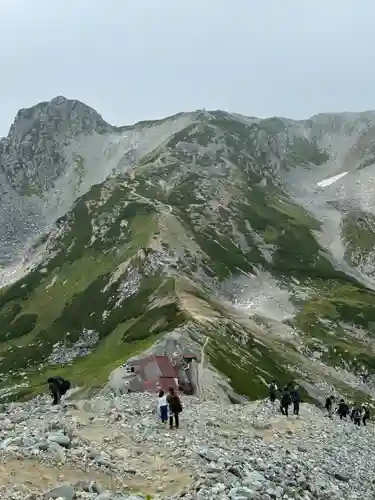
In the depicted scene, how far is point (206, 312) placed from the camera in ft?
383

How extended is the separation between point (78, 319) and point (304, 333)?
5243 cm

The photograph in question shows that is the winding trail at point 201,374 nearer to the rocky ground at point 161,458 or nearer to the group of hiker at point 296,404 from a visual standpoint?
the group of hiker at point 296,404

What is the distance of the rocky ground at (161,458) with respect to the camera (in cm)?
2622

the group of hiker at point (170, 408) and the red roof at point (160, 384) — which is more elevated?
the group of hiker at point (170, 408)

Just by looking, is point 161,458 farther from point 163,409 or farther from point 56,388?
point 56,388

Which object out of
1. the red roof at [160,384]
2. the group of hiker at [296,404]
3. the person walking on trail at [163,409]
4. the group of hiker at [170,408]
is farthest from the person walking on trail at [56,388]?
the group of hiker at [296,404]

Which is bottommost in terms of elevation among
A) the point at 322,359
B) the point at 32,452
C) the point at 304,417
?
the point at 322,359

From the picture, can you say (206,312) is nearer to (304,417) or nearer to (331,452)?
(304,417)

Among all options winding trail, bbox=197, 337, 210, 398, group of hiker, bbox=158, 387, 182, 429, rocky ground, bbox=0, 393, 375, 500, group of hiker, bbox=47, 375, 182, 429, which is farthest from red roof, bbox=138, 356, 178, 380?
group of hiker, bbox=158, 387, 182, 429

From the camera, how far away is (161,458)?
3281 cm

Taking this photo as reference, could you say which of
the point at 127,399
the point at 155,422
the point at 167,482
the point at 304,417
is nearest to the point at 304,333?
the point at 304,417

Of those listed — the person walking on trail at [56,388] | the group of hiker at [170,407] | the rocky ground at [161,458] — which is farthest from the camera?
the person walking on trail at [56,388]

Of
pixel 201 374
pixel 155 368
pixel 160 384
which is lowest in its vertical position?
pixel 201 374

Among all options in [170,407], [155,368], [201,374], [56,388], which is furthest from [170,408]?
[201,374]
